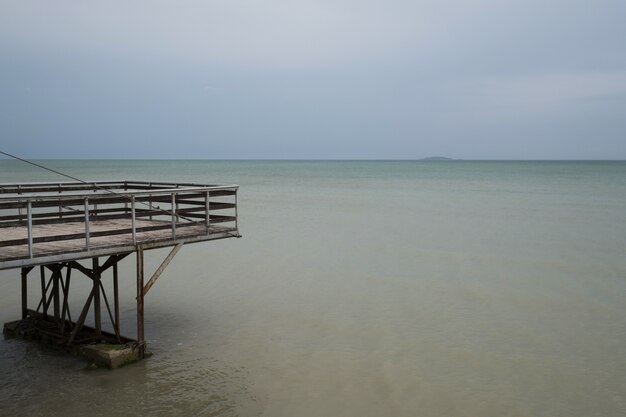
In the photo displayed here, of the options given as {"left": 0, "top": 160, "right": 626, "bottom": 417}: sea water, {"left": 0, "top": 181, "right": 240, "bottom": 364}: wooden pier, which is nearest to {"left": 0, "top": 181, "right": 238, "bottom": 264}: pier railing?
{"left": 0, "top": 181, "right": 240, "bottom": 364}: wooden pier

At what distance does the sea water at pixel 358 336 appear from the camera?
9469mm

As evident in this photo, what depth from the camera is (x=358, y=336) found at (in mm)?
12523

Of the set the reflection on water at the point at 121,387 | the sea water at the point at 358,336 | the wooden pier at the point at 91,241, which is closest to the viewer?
the reflection on water at the point at 121,387

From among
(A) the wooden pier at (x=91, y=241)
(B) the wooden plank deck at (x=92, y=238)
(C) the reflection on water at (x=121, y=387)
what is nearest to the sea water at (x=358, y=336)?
(C) the reflection on water at (x=121, y=387)

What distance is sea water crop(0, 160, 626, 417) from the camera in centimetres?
947

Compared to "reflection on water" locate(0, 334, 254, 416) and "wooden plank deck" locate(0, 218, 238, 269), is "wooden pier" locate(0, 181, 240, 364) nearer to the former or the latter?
"wooden plank deck" locate(0, 218, 238, 269)

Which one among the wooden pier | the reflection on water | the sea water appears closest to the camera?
the reflection on water

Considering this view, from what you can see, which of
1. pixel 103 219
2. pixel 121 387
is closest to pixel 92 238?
pixel 103 219

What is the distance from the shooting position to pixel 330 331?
12.9 m

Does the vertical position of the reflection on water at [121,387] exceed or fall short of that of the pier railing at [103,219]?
it falls short

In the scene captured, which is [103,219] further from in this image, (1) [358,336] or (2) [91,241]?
(1) [358,336]

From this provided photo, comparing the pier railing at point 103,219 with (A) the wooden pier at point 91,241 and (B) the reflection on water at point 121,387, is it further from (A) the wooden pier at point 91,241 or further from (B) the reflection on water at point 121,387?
(B) the reflection on water at point 121,387

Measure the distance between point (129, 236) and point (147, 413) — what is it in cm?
370

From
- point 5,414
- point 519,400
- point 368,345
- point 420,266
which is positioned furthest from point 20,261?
point 420,266
